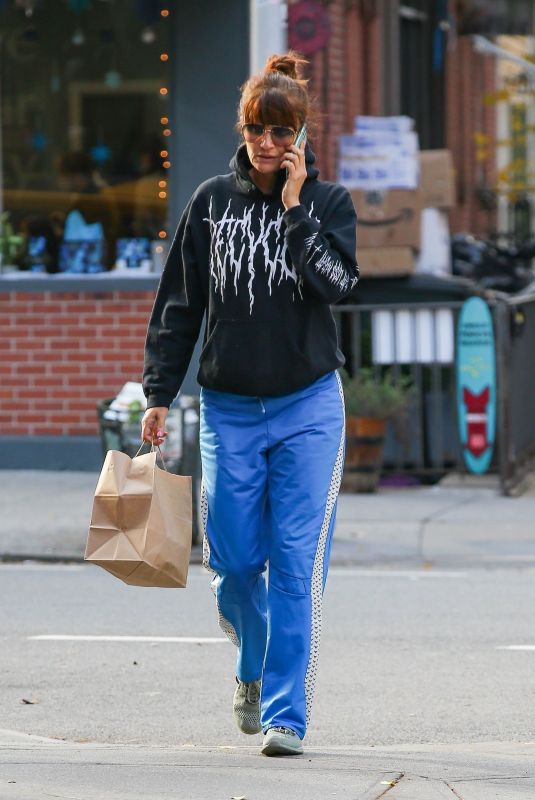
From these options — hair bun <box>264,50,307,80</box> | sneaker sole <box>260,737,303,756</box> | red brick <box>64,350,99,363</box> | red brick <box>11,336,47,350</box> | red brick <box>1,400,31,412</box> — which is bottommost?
red brick <box>1,400,31,412</box>

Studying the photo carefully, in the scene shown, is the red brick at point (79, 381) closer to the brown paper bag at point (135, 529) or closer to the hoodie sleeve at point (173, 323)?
the hoodie sleeve at point (173, 323)

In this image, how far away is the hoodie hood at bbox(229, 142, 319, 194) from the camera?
5.08 m

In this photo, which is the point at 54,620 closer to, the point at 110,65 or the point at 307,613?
the point at 307,613

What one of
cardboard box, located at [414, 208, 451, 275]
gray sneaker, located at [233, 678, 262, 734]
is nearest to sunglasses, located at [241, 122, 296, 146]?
gray sneaker, located at [233, 678, 262, 734]

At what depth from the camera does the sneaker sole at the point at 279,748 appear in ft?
16.2

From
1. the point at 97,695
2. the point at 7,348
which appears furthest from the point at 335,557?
the point at 7,348

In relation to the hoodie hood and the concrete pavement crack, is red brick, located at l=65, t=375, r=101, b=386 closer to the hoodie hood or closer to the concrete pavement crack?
the hoodie hood

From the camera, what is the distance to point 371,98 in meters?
16.7

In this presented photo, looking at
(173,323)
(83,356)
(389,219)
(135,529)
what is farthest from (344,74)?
(135,529)

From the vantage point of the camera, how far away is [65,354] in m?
13.3

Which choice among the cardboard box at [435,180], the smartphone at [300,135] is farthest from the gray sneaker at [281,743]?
the cardboard box at [435,180]

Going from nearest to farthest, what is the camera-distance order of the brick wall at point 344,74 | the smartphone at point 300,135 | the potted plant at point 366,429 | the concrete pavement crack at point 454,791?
the concrete pavement crack at point 454,791 → the smartphone at point 300,135 → the potted plant at point 366,429 → the brick wall at point 344,74

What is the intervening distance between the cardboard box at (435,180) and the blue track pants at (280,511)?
970cm

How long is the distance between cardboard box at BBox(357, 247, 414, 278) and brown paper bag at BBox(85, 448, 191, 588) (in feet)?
27.0
